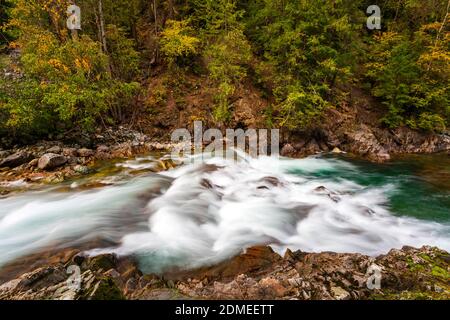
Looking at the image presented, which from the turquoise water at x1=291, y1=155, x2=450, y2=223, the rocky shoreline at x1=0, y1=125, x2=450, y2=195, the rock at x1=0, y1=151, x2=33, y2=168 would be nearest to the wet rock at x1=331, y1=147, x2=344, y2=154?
the rocky shoreline at x1=0, y1=125, x2=450, y2=195

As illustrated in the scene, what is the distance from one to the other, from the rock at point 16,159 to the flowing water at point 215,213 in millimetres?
2386

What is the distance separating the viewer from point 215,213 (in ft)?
25.7

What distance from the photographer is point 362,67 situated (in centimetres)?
1805

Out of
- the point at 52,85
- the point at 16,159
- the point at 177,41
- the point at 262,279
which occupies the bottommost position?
the point at 262,279

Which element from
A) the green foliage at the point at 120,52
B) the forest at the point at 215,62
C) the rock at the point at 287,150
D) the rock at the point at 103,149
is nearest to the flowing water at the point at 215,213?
the rock at the point at 103,149

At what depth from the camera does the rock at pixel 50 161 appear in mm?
10109

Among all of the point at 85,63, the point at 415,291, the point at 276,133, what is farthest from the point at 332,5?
the point at 415,291

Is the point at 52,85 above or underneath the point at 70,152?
above

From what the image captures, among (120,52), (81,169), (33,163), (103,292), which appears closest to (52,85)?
(33,163)

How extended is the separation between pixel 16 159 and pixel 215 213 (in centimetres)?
709

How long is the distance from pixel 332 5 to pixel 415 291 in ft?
43.9

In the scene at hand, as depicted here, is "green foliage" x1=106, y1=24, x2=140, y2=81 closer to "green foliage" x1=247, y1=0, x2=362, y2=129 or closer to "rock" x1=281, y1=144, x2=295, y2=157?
"green foliage" x1=247, y1=0, x2=362, y2=129

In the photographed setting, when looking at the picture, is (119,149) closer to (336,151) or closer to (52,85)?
(52,85)
